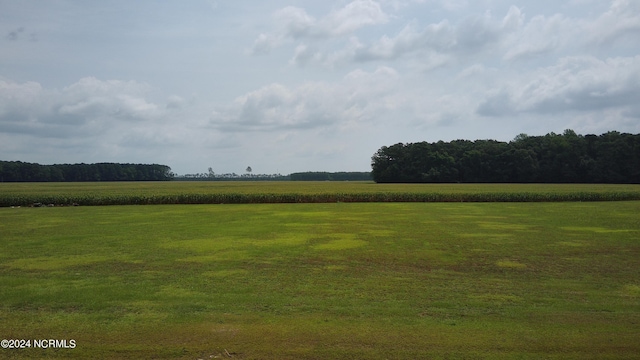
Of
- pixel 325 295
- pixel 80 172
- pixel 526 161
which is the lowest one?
pixel 325 295

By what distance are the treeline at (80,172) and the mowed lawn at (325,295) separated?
147535 mm

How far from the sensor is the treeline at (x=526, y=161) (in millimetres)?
97688

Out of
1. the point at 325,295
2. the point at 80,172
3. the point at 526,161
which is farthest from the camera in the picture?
the point at 80,172

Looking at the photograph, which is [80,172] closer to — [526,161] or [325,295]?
[526,161]

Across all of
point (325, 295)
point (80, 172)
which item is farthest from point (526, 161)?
point (80, 172)

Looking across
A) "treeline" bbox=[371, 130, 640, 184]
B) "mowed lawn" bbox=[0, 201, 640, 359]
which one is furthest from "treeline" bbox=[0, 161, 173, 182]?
"mowed lawn" bbox=[0, 201, 640, 359]

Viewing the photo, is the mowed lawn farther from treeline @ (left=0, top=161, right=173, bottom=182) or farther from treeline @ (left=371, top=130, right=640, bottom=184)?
treeline @ (left=0, top=161, right=173, bottom=182)

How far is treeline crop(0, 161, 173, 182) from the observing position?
144 meters

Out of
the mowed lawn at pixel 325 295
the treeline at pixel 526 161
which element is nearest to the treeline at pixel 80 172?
the treeline at pixel 526 161

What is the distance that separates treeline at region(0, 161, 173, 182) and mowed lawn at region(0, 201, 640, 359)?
148 metres

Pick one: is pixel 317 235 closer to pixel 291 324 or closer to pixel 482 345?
pixel 291 324

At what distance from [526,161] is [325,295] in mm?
108155

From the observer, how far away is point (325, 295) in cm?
1084

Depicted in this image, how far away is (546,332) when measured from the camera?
27.0 ft
